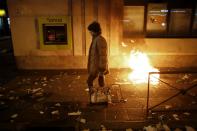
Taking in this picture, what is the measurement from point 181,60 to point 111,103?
537 centimetres

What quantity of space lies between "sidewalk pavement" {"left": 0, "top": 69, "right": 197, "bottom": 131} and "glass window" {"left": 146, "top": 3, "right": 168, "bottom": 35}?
2594 mm

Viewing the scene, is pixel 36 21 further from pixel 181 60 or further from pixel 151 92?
pixel 181 60

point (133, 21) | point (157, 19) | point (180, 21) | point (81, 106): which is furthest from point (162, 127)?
point (180, 21)

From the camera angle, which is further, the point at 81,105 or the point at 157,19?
the point at 157,19

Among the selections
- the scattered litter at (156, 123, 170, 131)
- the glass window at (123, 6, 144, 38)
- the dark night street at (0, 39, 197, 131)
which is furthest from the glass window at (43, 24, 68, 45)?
the scattered litter at (156, 123, 170, 131)

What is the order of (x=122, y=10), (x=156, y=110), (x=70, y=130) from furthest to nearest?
1. (x=122, y=10)
2. (x=156, y=110)
3. (x=70, y=130)

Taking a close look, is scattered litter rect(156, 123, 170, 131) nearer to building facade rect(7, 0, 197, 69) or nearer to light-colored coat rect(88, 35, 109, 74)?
light-colored coat rect(88, 35, 109, 74)

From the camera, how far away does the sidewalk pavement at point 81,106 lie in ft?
20.0

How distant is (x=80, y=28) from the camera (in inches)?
410

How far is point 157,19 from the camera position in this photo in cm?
1094

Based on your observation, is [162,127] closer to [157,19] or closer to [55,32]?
[157,19]

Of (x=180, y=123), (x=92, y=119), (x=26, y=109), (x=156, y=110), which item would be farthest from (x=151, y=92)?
(x=26, y=109)

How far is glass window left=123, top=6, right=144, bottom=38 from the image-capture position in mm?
10641

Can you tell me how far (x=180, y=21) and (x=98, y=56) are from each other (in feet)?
19.9
